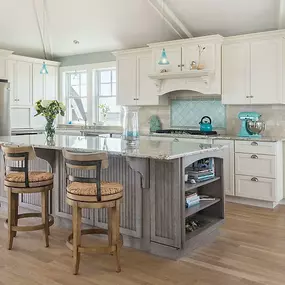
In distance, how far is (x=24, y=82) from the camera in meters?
7.30

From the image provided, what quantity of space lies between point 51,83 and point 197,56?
368cm

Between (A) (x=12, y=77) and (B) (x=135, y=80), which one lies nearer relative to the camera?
(B) (x=135, y=80)

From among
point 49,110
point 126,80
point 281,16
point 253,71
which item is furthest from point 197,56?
point 49,110

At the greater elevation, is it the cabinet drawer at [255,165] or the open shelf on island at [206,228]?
the cabinet drawer at [255,165]

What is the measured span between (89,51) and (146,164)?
5034 mm

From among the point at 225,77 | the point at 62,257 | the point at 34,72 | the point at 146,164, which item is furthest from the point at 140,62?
the point at 62,257

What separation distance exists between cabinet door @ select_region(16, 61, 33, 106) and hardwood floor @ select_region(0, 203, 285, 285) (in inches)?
159

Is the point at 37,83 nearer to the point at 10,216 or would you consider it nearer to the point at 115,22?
the point at 115,22

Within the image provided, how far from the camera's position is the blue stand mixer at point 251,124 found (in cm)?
521

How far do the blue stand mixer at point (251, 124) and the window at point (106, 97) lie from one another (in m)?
2.84

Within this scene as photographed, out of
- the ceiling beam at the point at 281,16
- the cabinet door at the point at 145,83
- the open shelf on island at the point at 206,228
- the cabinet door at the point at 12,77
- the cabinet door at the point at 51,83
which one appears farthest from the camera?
the cabinet door at the point at 51,83

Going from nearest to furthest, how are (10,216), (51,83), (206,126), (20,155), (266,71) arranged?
(20,155) → (10,216) → (266,71) → (206,126) → (51,83)

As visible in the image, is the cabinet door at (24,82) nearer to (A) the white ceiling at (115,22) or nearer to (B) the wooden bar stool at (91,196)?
(A) the white ceiling at (115,22)

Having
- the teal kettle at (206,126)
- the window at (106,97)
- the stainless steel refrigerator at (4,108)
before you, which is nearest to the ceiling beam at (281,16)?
the teal kettle at (206,126)
